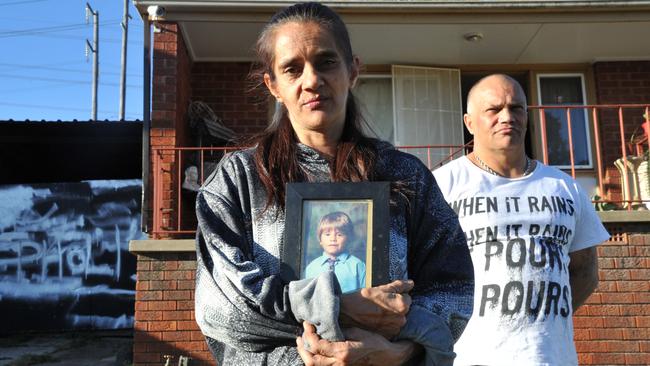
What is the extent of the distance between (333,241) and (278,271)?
14 centimetres

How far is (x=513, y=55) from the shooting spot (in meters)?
8.29

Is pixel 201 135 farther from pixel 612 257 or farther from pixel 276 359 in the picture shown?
pixel 276 359

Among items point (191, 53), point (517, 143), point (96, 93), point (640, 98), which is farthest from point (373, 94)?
point (96, 93)

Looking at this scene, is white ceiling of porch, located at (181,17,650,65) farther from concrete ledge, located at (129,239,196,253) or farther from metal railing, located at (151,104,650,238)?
concrete ledge, located at (129,239,196,253)

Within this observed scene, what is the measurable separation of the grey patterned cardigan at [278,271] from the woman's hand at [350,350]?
2 centimetres

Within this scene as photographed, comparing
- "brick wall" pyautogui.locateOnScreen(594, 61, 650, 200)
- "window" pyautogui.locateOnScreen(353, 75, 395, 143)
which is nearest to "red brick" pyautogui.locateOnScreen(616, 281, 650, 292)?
"brick wall" pyautogui.locateOnScreen(594, 61, 650, 200)

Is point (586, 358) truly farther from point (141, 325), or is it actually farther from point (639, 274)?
point (141, 325)

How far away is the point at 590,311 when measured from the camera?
6.02 m

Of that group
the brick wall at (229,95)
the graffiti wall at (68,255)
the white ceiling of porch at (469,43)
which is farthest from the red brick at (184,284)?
the graffiti wall at (68,255)

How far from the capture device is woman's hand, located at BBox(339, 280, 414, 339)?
50.6 inches

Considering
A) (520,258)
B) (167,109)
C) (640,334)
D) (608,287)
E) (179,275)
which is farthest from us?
(167,109)

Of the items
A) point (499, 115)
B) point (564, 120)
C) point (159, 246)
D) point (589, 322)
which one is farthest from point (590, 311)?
point (159, 246)

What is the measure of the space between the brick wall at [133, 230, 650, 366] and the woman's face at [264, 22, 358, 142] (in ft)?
15.8

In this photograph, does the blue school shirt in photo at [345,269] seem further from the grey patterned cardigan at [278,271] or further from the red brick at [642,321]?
the red brick at [642,321]
